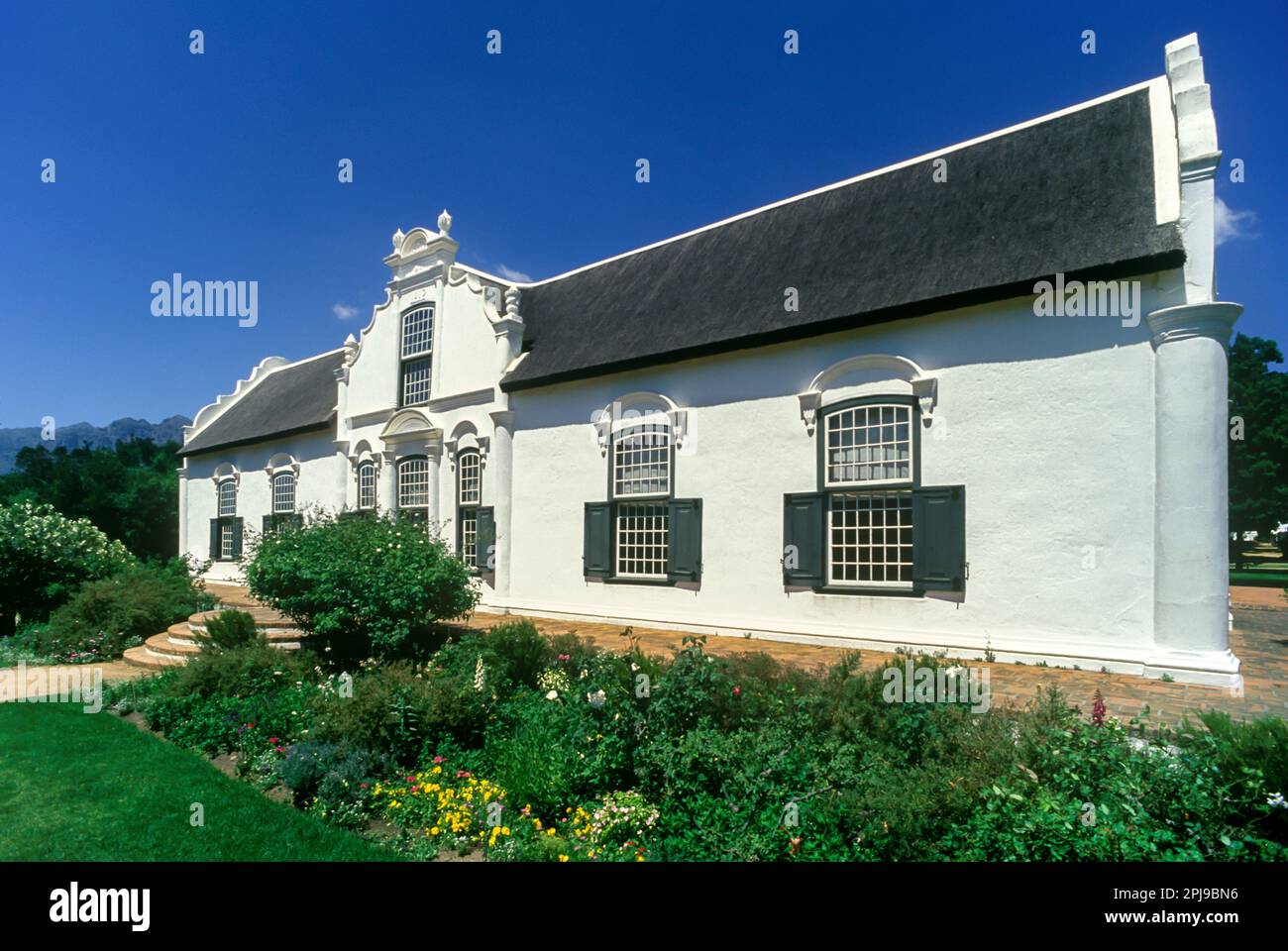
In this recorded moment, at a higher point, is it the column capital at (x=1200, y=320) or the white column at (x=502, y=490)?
the column capital at (x=1200, y=320)

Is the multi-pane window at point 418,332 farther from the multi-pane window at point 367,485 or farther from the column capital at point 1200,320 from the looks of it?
the column capital at point 1200,320

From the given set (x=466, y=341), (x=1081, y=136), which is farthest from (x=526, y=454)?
(x=1081, y=136)

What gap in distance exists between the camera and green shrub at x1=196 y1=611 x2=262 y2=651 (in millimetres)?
9852

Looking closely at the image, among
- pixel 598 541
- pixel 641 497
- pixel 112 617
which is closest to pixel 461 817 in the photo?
pixel 641 497

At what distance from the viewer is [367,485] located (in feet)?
62.5

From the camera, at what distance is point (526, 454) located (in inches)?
599

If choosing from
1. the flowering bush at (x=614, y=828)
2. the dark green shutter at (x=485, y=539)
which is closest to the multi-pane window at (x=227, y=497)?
the dark green shutter at (x=485, y=539)

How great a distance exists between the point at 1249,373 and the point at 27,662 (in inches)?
1953

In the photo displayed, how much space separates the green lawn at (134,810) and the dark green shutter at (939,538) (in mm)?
8012

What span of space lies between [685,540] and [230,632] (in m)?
7.35

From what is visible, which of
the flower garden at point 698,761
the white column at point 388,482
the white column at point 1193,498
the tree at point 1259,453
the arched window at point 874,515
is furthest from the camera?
the tree at point 1259,453

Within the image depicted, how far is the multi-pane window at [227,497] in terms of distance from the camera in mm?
24812

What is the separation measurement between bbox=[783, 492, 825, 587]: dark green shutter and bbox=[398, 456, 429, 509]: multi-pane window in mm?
9722
